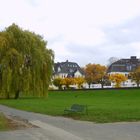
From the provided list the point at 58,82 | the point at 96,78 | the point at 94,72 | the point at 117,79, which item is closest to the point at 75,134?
the point at 58,82

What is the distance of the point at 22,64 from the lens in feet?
201

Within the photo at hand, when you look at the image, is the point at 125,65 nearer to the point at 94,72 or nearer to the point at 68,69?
the point at 68,69

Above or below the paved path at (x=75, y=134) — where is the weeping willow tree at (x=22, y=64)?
above

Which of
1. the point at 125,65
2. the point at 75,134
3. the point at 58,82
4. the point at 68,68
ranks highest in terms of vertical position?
the point at 125,65

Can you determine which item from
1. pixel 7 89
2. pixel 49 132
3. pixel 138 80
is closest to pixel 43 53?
pixel 7 89

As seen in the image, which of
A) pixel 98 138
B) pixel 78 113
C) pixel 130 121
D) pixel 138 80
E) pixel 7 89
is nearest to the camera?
pixel 98 138

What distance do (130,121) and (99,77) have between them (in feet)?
430

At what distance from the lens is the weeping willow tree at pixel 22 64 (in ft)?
196

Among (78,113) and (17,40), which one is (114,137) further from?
(17,40)

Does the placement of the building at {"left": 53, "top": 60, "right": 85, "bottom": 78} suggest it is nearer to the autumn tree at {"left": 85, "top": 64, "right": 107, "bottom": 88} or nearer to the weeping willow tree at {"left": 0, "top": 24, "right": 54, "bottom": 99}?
the autumn tree at {"left": 85, "top": 64, "right": 107, "bottom": 88}

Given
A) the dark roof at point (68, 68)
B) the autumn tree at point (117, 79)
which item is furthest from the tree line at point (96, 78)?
the dark roof at point (68, 68)

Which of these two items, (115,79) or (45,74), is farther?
(115,79)

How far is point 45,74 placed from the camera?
201ft

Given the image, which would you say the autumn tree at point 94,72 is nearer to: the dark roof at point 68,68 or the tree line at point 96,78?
the tree line at point 96,78
